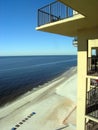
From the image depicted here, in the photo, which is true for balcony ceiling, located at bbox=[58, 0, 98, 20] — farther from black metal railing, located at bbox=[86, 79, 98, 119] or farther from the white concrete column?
black metal railing, located at bbox=[86, 79, 98, 119]

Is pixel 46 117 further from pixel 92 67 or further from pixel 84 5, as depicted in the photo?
pixel 84 5

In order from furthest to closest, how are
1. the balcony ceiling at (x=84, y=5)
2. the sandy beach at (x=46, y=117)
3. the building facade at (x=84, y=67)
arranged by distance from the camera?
the sandy beach at (x=46, y=117) < the building facade at (x=84, y=67) < the balcony ceiling at (x=84, y=5)

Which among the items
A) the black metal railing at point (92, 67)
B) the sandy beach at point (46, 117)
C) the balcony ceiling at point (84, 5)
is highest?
the balcony ceiling at point (84, 5)

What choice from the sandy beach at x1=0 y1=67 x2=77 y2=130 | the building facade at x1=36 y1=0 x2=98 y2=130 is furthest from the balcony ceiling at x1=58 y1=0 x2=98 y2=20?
the sandy beach at x1=0 y1=67 x2=77 y2=130

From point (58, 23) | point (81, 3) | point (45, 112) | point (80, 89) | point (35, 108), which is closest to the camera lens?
point (81, 3)

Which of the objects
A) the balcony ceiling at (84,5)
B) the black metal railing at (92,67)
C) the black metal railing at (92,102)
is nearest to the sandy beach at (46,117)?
the black metal railing at (92,102)

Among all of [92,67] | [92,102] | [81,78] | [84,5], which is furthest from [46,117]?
[84,5]

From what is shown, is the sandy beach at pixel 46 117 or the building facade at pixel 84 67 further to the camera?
the sandy beach at pixel 46 117

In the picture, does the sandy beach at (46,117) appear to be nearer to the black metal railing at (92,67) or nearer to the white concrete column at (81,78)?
the white concrete column at (81,78)

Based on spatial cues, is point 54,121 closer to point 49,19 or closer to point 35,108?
point 35,108

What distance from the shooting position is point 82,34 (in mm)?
12062

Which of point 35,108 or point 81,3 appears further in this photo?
point 35,108

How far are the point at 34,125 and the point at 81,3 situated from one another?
66.5 feet

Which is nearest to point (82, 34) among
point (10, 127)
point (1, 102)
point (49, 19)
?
point (49, 19)
